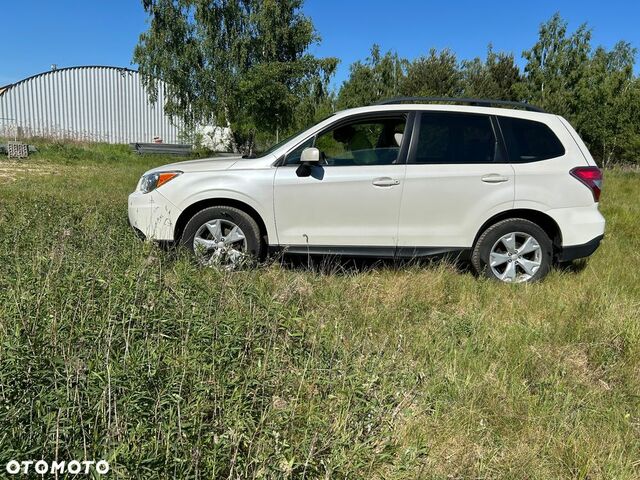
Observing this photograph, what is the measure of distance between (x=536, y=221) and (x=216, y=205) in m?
3.33

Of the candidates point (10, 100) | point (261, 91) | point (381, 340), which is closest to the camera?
point (381, 340)

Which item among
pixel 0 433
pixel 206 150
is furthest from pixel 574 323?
pixel 206 150

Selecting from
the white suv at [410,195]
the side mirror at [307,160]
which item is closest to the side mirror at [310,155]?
the side mirror at [307,160]

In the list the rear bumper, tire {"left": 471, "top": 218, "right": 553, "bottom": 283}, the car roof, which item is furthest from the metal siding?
the rear bumper

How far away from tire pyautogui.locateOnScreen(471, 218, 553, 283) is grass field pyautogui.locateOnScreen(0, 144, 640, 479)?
0.48 m

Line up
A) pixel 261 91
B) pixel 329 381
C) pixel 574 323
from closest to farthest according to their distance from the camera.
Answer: pixel 329 381, pixel 574 323, pixel 261 91

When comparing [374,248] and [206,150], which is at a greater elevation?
[206,150]

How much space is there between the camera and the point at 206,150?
23.9 m

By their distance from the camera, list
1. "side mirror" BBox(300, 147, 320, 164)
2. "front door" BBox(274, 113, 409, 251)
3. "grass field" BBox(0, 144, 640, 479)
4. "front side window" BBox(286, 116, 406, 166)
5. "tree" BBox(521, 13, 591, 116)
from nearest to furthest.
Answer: "grass field" BBox(0, 144, 640, 479) → "side mirror" BBox(300, 147, 320, 164) → "front door" BBox(274, 113, 409, 251) → "front side window" BBox(286, 116, 406, 166) → "tree" BBox(521, 13, 591, 116)

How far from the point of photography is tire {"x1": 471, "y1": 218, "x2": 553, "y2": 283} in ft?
16.5

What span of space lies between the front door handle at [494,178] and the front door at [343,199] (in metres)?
0.82

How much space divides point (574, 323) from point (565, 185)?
5.37ft

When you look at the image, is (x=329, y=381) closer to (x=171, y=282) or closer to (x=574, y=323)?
(x=171, y=282)

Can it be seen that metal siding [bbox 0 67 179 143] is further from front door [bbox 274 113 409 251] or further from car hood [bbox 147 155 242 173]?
front door [bbox 274 113 409 251]
